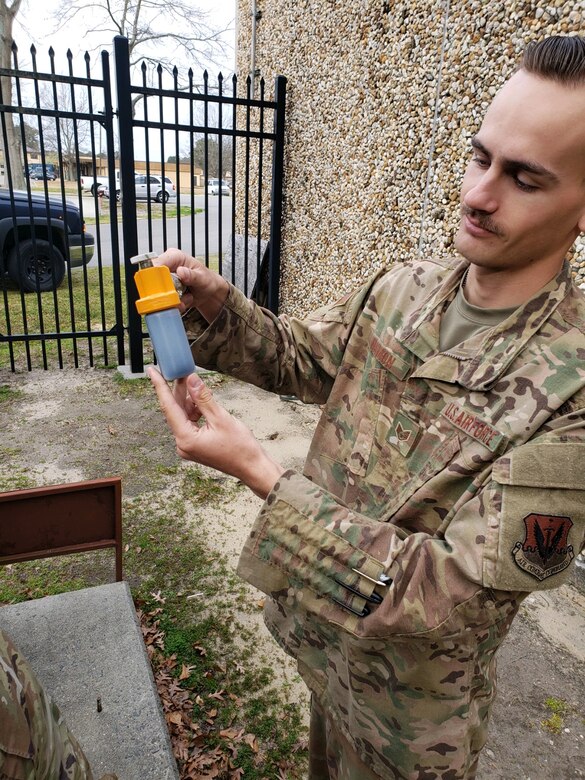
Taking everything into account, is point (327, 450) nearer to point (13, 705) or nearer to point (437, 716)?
point (437, 716)

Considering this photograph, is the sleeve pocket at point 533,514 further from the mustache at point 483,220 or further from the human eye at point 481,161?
the human eye at point 481,161

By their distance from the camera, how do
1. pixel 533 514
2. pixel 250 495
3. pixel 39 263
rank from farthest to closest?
pixel 39 263 < pixel 250 495 < pixel 533 514

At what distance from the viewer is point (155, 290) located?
1.21m

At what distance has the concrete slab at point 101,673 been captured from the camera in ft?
6.15

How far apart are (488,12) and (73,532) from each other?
358 centimetres

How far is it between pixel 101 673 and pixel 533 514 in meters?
1.89

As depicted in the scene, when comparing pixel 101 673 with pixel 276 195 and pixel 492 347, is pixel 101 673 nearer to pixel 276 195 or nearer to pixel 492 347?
pixel 492 347

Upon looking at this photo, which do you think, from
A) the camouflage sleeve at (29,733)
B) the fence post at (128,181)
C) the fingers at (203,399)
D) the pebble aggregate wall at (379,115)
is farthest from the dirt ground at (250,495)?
the fingers at (203,399)

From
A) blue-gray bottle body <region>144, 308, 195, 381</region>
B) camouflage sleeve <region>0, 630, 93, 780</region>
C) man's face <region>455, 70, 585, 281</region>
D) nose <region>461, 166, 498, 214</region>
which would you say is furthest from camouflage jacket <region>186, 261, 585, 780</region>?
camouflage sleeve <region>0, 630, 93, 780</region>

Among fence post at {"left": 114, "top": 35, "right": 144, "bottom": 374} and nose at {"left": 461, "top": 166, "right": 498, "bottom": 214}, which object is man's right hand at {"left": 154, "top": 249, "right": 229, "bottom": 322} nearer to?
nose at {"left": 461, "top": 166, "right": 498, "bottom": 214}

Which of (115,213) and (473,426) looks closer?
(473,426)

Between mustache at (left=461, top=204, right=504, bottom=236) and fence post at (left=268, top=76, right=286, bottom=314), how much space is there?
5.11m

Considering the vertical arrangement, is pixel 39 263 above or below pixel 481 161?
below

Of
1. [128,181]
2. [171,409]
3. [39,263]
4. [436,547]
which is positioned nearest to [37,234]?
[39,263]
